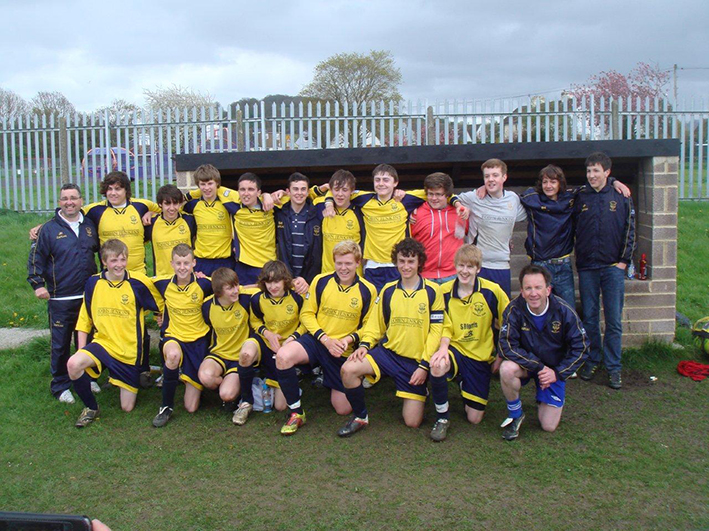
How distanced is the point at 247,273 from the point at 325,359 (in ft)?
4.08

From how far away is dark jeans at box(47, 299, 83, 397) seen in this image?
18.1ft

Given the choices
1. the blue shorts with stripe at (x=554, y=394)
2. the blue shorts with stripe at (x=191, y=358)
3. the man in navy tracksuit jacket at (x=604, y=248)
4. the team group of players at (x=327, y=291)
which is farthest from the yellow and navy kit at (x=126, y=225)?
the man in navy tracksuit jacket at (x=604, y=248)

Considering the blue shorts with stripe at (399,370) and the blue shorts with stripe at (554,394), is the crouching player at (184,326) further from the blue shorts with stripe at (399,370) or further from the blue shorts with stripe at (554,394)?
the blue shorts with stripe at (554,394)

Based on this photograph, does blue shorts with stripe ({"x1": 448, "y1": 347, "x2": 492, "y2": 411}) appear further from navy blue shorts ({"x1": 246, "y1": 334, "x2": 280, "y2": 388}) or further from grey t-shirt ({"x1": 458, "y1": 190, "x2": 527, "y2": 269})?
navy blue shorts ({"x1": 246, "y1": 334, "x2": 280, "y2": 388})

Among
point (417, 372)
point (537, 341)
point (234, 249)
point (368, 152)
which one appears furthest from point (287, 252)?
point (537, 341)

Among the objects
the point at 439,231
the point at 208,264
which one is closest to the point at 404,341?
the point at 439,231

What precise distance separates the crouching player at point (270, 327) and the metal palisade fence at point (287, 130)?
763 centimetres

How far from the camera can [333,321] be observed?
498cm

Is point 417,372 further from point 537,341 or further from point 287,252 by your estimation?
point 287,252

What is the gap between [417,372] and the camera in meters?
4.63

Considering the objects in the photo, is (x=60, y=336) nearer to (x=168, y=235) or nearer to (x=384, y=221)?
(x=168, y=235)

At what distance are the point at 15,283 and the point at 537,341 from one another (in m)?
7.64

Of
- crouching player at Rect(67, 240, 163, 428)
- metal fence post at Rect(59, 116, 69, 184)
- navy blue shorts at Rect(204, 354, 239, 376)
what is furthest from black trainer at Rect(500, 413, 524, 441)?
metal fence post at Rect(59, 116, 69, 184)

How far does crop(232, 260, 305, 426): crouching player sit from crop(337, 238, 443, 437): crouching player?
611 mm
